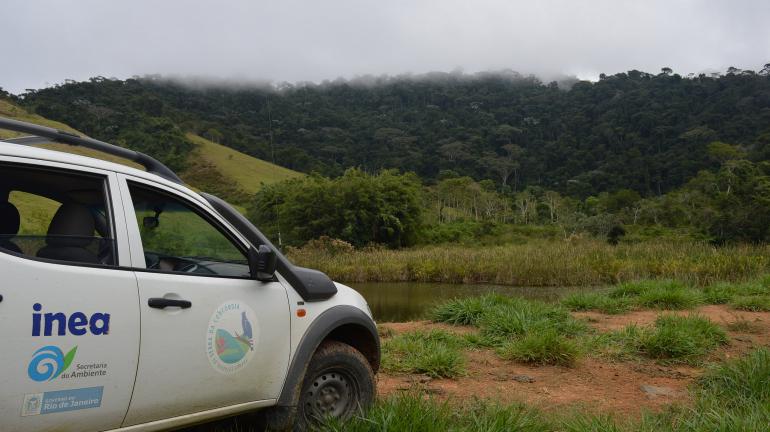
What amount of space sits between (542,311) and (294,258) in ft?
78.8

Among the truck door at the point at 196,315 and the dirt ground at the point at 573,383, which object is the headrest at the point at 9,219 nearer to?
the truck door at the point at 196,315

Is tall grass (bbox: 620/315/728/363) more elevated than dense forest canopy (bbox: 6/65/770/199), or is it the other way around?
dense forest canopy (bbox: 6/65/770/199)

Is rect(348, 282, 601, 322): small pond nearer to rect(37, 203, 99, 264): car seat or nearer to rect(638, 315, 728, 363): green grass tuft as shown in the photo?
rect(638, 315, 728, 363): green grass tuft

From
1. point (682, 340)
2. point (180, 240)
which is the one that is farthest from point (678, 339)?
point (180, 240)

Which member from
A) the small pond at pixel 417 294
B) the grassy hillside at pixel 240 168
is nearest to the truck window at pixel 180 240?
the small pond at pixel 417 294

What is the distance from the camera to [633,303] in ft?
34.9

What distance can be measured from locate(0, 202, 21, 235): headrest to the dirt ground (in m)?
3.26

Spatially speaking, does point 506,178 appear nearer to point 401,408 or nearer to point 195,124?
point 195,124

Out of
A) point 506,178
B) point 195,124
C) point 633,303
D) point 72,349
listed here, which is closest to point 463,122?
point 506,178

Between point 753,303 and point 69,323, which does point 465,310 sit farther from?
point 69,323

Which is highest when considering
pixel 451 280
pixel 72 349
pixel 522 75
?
pixel 522 75

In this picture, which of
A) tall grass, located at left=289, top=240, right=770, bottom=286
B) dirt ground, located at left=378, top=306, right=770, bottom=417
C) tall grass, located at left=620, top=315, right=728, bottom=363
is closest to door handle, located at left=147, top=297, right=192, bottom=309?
dirt ground, located at left=378, top=306, right=770, bottom=417

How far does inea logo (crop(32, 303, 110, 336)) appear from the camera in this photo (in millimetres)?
2508

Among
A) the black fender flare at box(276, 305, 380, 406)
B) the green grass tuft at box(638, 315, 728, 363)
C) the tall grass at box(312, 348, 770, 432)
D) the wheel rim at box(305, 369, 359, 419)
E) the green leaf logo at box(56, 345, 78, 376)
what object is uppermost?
the green leaf logo at box(56, 345, 78, 376)
